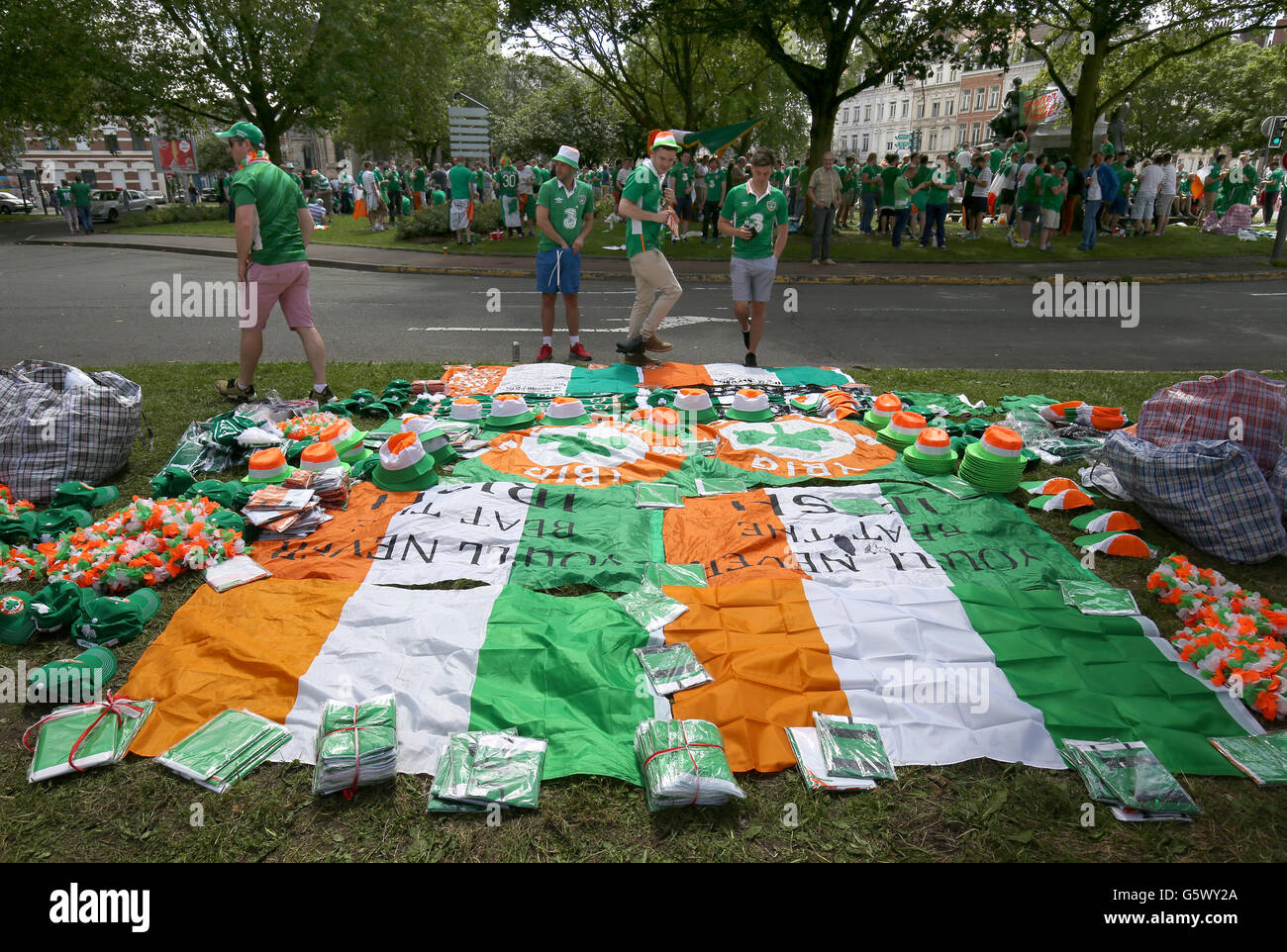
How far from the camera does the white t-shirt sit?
20484 millimetres

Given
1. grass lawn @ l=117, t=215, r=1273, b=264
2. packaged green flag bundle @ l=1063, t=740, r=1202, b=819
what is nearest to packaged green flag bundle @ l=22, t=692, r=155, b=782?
packaged green flag bundle @ l=1063, t=740, r=1202, b=819

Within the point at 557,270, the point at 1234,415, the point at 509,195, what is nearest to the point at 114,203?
the point at 509,195

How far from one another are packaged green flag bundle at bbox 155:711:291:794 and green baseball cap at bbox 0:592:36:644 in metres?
1.21

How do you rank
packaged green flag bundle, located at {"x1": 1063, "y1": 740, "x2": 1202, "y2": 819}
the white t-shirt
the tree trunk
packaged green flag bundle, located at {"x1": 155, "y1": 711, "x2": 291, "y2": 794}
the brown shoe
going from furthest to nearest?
the tree trunk < the white t-shirt < the brown shoe < packaged green flag bundle, located at {"x1": 155, "y1": 711, "x2": 291, "y2": 794} < packaged green flag bundle, located at {"x1": 1063, "y1": 740, "x2": 1202, "y2": 819}

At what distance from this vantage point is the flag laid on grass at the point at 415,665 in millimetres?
3004

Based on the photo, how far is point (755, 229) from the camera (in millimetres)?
7598

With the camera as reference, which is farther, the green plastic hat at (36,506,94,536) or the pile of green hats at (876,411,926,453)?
the pile of green hats at (876,411,926,453)

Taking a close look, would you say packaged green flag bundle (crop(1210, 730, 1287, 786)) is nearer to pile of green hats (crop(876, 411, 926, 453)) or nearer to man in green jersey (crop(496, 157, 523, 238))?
pile of green hats (crop(876, 411, 926, 453))

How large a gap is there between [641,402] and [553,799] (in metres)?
4.46

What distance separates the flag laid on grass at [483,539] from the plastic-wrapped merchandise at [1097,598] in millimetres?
2046

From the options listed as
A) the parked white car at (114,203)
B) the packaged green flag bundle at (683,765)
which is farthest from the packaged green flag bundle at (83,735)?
the parked white car at (114,203)

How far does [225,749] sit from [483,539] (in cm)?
178

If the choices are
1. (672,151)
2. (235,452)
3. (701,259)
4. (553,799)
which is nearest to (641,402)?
(672,151)

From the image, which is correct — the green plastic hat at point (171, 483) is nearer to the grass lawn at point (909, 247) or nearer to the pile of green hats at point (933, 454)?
the pile of green hats at point (933, 454)
